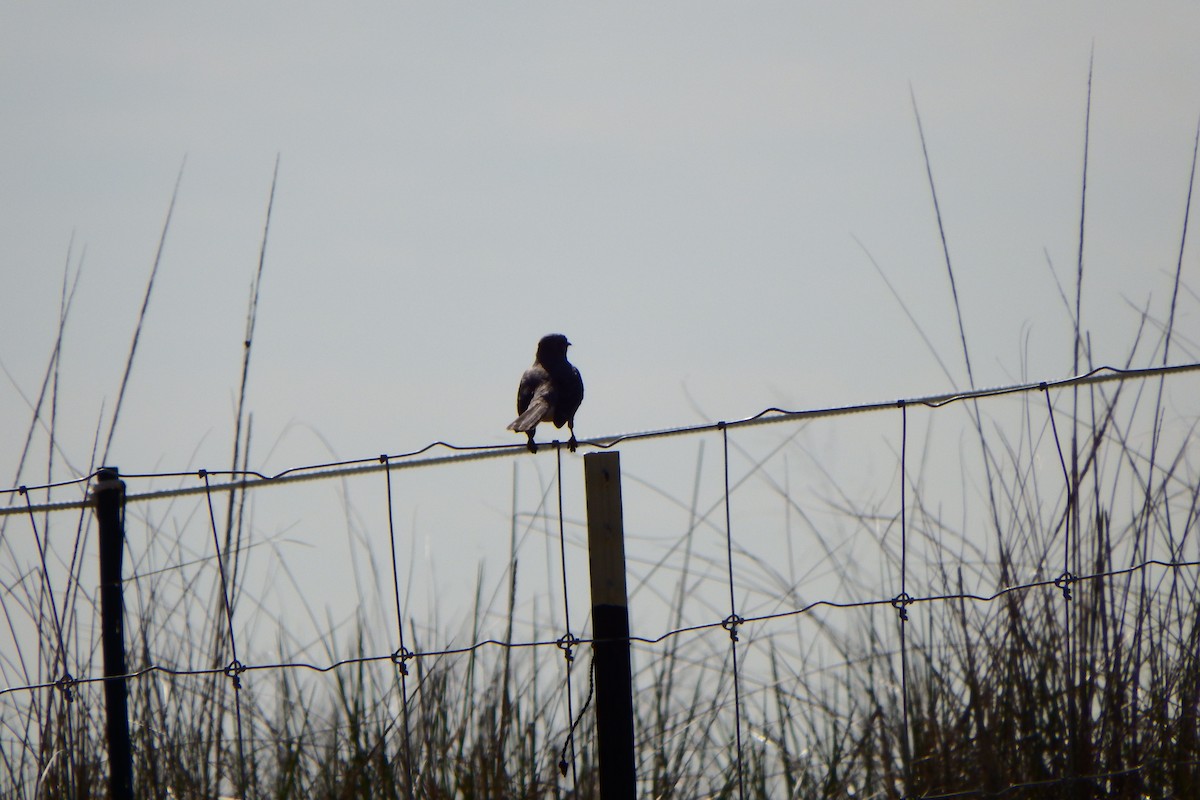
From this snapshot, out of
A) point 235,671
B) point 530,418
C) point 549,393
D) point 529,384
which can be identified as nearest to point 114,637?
point 235,671

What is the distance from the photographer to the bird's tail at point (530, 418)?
3.59 meters

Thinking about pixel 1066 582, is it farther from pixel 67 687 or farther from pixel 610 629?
pixel 67 687

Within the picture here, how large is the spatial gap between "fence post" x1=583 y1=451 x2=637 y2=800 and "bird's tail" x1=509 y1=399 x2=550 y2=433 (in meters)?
1.21

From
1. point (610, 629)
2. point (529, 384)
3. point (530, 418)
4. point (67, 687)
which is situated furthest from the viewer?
point (529, 384)

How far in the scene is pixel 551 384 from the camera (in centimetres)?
388

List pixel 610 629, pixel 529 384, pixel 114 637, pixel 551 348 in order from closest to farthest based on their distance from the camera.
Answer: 1. pixel 610 629
2. pixel 114 637
3. pixel 529 384
4. pixel 551 348

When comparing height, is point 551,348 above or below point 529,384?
above

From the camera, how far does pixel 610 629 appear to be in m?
2.37

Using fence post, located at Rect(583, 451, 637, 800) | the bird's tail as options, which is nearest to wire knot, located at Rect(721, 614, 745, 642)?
fence post, located at Rect(583, 451, 637, 800)

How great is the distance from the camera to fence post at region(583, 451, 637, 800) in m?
2.34

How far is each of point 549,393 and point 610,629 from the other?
1.51m

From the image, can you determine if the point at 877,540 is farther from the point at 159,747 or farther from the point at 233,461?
the point at 159,747

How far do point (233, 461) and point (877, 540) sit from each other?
4.89 ft

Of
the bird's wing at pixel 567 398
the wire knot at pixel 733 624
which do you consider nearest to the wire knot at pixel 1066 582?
the wire knot at pixel 733 624
